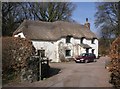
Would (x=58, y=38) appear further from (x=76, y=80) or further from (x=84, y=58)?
(x=76, y=80)

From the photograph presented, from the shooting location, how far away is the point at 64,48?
144ft

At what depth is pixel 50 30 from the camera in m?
46.1

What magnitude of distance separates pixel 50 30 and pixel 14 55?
2804 centimetres

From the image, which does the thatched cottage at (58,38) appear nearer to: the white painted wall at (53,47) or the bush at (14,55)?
the white painted wall at (53,47)

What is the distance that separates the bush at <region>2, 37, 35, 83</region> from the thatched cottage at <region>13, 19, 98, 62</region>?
20.3 meters

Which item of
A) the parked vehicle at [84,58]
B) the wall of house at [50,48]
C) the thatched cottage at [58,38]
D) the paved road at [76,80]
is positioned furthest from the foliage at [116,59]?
the wall of house at [50,48]

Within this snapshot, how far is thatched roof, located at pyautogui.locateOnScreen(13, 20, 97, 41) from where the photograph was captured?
4187 cm

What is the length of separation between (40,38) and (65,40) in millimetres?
5290

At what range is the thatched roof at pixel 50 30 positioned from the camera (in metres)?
41.9

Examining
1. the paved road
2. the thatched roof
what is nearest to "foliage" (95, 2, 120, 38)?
the thatched roof

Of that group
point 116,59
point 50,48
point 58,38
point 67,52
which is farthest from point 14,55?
point 67,52

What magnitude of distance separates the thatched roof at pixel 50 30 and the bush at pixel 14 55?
21607 mm

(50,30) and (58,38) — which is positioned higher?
(50,30)

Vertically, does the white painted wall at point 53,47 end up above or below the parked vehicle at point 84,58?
above
